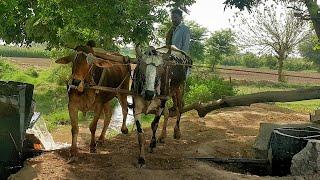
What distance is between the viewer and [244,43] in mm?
42031

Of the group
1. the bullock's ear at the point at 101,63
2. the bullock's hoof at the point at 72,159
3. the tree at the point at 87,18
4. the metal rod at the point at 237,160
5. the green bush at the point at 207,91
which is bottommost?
the metal rod at the point at 237,160

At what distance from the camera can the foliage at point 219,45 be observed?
46531 millimetres

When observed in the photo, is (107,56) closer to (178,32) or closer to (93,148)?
(93,148)

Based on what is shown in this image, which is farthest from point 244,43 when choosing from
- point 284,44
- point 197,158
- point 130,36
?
point 197,158

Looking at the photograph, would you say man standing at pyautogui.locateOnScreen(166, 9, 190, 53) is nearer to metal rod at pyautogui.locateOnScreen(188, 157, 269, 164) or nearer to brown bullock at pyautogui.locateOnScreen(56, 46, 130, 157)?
brown bullock at pyautogui.locateOnScreen(56, 46, 130, 157)

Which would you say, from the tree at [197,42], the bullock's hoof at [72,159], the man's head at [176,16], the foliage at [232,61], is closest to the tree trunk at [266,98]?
the man's head at [176,16]

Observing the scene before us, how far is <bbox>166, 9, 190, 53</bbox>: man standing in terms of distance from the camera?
1085cm

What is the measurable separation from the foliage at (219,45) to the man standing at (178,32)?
116 ft

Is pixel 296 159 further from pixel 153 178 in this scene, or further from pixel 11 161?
pixel 11 161

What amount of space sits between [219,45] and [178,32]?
37.9m

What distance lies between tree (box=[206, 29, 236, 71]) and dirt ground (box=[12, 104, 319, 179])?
1258 inches

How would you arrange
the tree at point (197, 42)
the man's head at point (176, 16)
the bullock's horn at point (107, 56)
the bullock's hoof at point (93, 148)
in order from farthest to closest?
the tree at point (197, 42) < the man's head at point (176, 16) < the bullock's hoof at point (93, 148) < the bullock's horn at point (107, 56)

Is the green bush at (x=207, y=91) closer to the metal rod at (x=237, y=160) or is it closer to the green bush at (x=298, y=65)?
the metal rod at (x=237, y=160)

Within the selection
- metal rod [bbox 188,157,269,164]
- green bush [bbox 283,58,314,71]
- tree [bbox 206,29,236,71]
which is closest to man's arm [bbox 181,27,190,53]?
metal rod [bbox 188,157,269,164]
